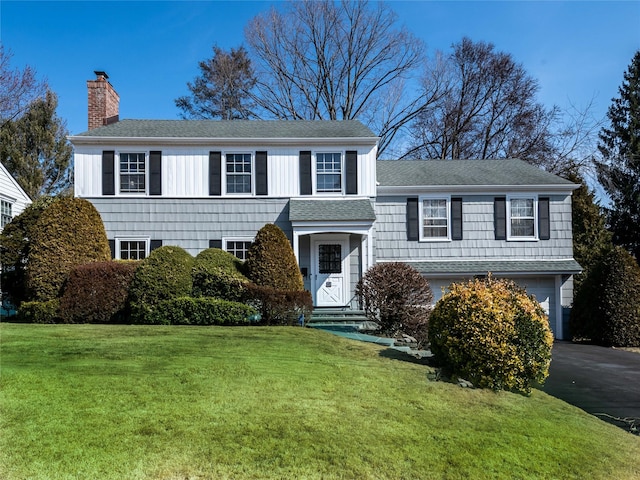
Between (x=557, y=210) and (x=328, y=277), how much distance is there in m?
8.41

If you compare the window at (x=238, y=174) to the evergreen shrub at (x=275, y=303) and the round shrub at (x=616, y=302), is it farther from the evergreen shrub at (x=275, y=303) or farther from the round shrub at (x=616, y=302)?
the round shrub at (x=616, y=302)

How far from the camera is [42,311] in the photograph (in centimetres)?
1214

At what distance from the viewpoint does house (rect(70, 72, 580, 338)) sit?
16703mm

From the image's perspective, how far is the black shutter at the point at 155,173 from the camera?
16812mm

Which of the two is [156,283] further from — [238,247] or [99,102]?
[99,102]

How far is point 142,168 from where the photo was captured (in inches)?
666

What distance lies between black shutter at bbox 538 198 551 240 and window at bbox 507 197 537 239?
180mm

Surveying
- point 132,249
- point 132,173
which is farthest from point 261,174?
point 132,249

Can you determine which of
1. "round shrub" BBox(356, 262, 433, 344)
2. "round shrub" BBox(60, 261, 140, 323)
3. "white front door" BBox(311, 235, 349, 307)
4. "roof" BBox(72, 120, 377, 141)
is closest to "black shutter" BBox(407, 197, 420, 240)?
"white front door" BBox(311, 235, 349, 307)

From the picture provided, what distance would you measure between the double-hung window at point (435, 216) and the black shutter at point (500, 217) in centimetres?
166

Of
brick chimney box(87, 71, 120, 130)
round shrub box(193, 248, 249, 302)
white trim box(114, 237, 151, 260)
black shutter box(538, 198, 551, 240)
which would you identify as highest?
brick chimney box(87, 71, 120, 130)

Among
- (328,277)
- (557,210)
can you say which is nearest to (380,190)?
(328,277)

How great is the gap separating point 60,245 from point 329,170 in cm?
833

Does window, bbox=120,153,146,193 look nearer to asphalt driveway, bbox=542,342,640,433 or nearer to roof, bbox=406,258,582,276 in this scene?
roof, bbox=406,258,582,276
